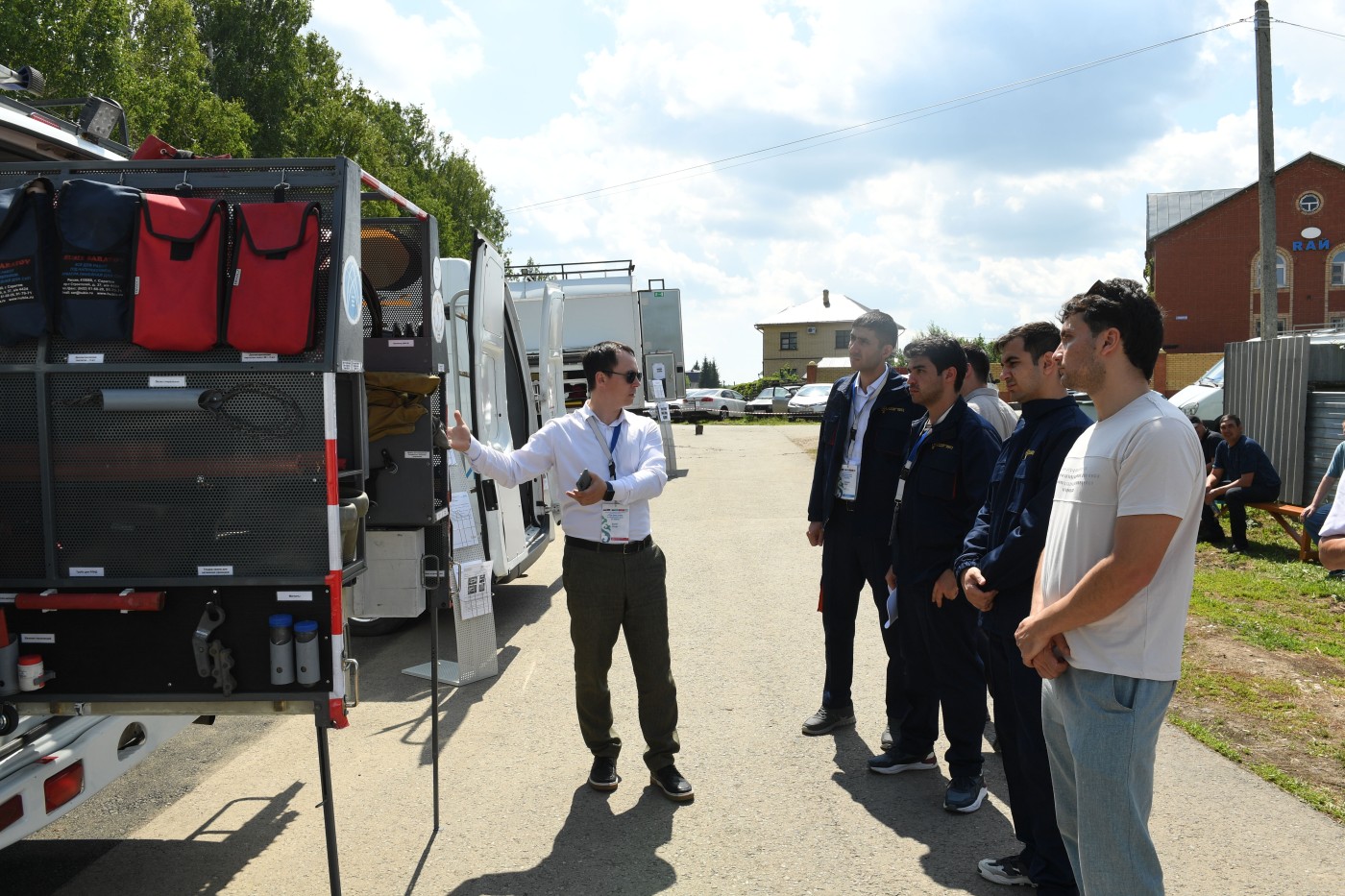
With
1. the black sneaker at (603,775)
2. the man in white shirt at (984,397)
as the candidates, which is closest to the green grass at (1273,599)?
the man in white shirt at (984,397)

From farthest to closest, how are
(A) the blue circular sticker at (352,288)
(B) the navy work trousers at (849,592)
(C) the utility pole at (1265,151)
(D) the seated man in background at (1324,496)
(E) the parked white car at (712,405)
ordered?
1. (E) the parked white car at (712,405)
2. (C) the utility pole at (1265,151)
3. (D) the seated man in background at (1324,496)
4. (B) the navy work trousers at (849,592)
5. (A) the blue circular sticker at (352,288)

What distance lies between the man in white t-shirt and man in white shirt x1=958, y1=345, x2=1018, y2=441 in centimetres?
217

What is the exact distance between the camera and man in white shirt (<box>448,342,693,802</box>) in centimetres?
441

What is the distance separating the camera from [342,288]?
3283 millimetres

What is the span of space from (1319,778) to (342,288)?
15.9 feet

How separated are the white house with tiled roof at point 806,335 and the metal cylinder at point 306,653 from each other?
7127 cm

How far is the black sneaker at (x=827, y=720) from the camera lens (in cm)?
522

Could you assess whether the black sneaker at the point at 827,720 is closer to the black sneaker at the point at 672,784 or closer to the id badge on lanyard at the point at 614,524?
the black sneaker at the point at 672,784

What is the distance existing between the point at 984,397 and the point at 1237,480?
7.26m

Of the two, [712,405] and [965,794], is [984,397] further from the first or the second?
[712,405]

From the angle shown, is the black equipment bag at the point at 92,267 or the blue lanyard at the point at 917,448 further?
the blue lanyard at the point at 917,448

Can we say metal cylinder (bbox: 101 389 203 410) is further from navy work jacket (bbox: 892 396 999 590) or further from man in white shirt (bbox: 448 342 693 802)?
navy work jacket (bbox: 892 396 999 590)

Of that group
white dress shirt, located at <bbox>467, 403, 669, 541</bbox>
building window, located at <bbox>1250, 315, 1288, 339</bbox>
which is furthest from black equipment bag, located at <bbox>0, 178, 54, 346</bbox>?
building window, located at <bbox>1250, 315, 1288, 339</bbox>

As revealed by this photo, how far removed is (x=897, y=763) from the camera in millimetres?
4711
